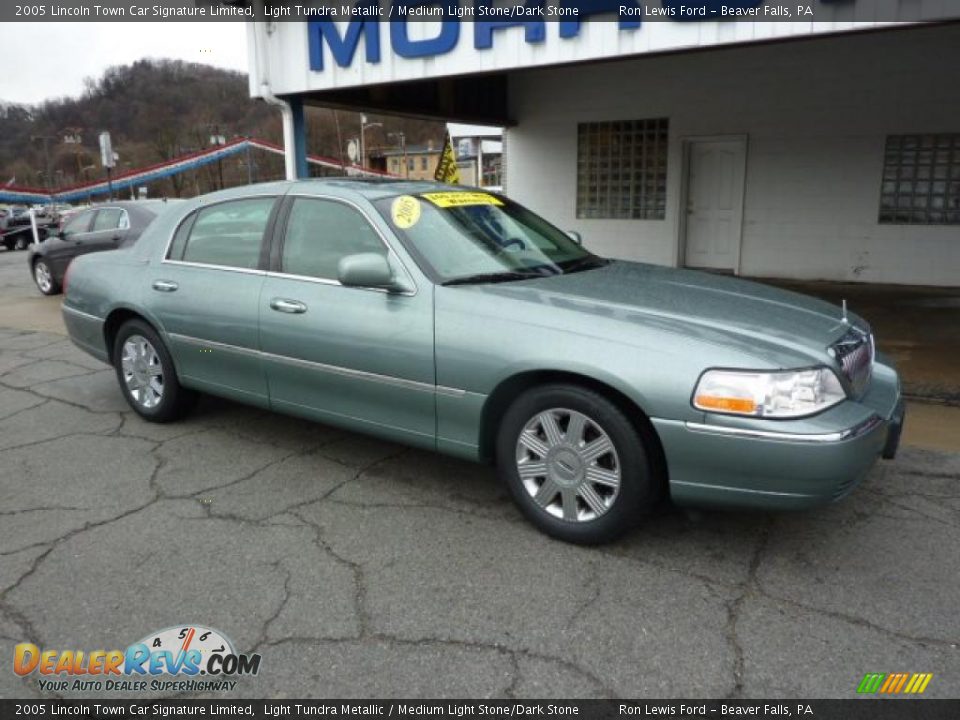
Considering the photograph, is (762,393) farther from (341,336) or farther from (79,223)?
(79,223)

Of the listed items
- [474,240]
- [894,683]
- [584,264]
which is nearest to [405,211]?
[474,240]

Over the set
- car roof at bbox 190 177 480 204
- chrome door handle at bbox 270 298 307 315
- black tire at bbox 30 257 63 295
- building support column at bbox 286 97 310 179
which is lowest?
black tire at bbox 30 257 63 295

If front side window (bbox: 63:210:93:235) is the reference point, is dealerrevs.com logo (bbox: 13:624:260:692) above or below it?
below

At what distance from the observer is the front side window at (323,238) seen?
3.84 meters

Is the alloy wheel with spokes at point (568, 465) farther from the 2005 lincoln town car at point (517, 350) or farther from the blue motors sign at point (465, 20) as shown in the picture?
the blue motors sign at point (465, 20)

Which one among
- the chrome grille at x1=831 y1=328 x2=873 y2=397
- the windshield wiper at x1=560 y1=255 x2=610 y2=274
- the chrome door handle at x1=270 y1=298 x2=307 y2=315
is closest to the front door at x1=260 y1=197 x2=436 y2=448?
the chrome door handle at x1=270 y1=298 x2=307 y2=315

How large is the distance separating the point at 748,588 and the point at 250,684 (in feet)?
6.28

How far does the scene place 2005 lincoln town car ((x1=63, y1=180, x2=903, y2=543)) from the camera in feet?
9.21

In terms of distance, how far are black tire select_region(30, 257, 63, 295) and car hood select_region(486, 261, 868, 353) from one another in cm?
1079

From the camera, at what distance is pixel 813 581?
2963 mm

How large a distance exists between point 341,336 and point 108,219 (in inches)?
371

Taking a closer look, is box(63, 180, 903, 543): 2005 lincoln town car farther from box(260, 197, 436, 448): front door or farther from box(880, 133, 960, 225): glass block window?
box(880, 133, 960, 225): glass block window

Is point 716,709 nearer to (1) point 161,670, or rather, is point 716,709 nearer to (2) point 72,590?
(1) point 161,670

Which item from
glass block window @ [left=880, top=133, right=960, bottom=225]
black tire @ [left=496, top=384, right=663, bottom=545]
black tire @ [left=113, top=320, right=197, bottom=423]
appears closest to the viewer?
black tire @ [left=496, top=384, right=663, bottom=545]
